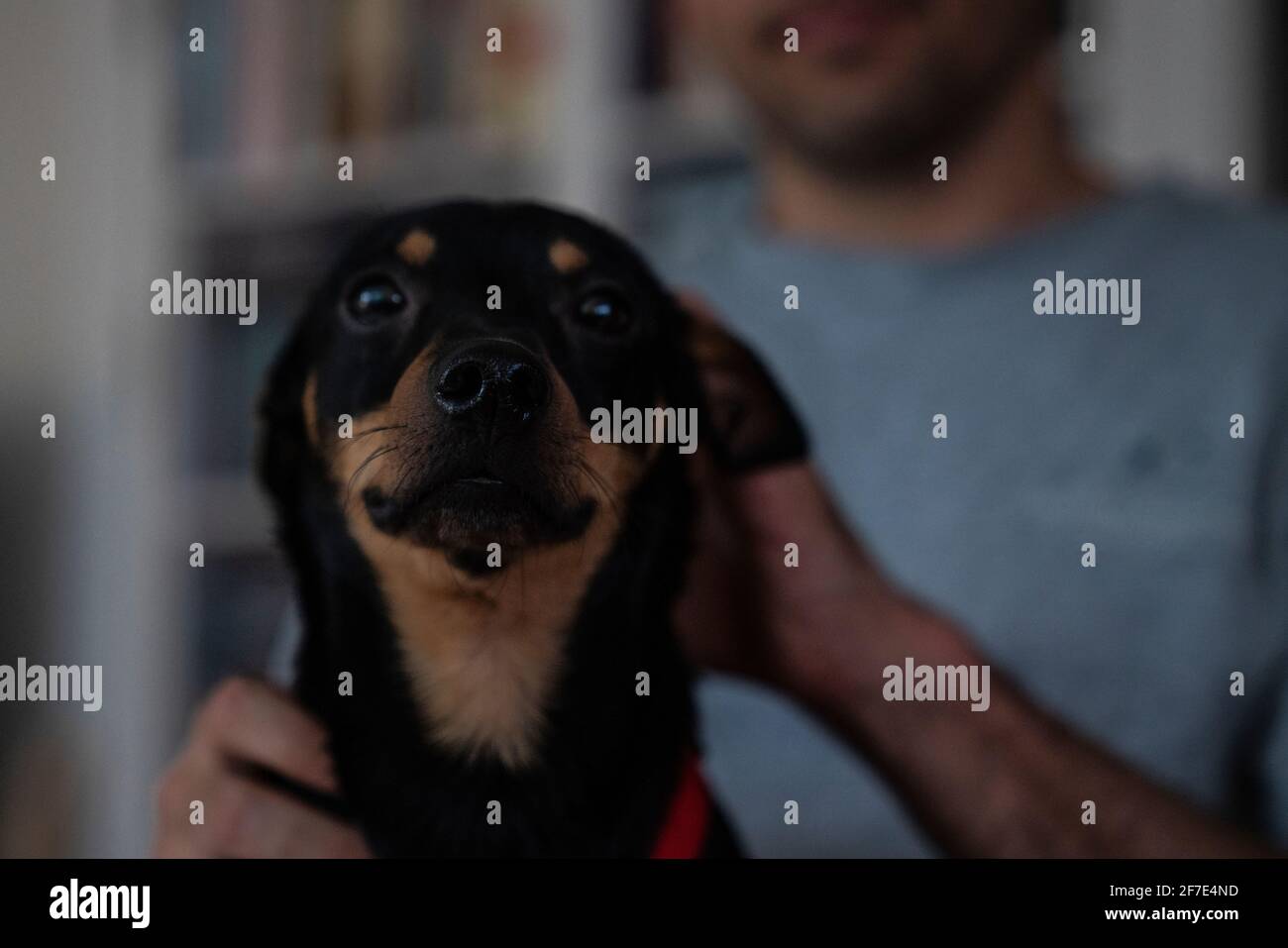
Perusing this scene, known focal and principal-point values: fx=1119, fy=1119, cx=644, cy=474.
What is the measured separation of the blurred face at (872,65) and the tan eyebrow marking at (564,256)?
1.92ft

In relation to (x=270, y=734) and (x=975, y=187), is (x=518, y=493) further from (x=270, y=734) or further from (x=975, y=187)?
(x=975, y=187)

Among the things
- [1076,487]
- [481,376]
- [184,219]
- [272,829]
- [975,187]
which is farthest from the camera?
[184,219]

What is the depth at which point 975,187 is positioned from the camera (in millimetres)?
1450

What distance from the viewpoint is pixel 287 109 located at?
2.20 meters

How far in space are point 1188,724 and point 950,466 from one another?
0.37 meters

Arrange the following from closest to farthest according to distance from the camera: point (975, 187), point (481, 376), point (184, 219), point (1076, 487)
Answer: point (481, 376)
point (1076, 487)
point (975, 187)
point (184, 219)

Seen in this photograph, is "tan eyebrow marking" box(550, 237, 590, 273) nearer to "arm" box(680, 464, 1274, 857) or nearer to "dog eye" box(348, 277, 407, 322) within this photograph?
"dog eye" box(348, 277, 407, 322)

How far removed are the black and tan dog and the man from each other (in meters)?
0.20

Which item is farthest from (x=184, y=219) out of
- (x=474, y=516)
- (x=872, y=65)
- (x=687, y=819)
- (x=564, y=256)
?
(x=687, y=819)

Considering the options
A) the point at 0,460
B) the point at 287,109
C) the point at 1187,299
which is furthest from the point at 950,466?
the point at 0,460

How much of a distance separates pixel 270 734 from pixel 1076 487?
2.95ft

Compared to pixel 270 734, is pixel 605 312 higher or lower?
higher

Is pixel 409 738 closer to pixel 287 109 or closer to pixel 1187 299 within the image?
pixel 1187 299

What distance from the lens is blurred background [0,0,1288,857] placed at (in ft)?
6.51
